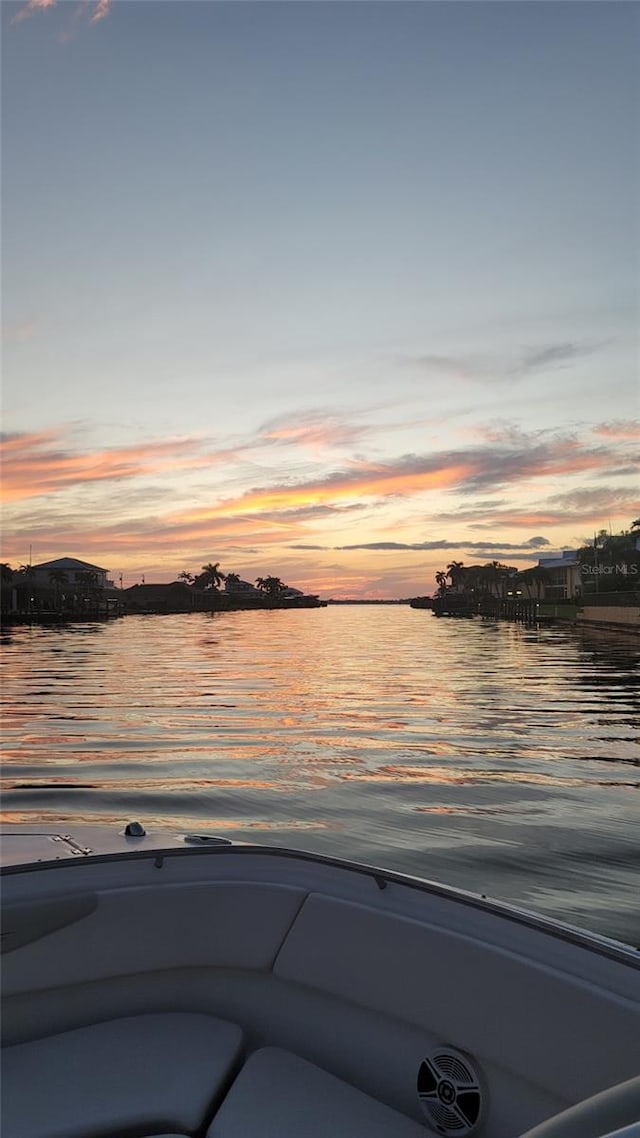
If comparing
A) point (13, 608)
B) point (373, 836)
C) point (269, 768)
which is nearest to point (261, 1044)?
point (373, 836)

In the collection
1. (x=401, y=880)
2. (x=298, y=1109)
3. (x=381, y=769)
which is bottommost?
(x=381, y=769)

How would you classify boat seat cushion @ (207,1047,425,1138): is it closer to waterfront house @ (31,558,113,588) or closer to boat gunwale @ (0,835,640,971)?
boat gunwale @ (0,835,640,971)

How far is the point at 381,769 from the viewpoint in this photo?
11.1 meters

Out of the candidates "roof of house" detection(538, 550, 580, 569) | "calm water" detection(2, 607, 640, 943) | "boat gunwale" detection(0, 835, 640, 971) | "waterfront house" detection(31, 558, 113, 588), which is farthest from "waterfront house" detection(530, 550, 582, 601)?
"boat gunwale" detection(0, 835, 640, 971)

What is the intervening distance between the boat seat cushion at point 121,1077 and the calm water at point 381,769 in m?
3.43

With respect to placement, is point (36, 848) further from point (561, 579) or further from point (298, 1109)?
point (561, 579)

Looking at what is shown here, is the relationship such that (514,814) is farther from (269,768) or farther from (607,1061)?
(607,1061)

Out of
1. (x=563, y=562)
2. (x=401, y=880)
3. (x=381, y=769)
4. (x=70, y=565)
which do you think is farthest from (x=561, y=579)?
(x=401, y=880)

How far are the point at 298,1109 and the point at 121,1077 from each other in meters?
0.57

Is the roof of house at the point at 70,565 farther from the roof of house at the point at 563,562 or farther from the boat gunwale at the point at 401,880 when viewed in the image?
the boat gunwale at the point at 401,880

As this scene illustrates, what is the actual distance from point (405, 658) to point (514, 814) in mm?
27653

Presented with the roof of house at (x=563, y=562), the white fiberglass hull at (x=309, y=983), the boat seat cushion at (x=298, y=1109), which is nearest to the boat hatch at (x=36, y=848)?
the white fiberglass hull at (x=309, y=983)

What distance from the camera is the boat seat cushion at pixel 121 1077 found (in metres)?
2.34

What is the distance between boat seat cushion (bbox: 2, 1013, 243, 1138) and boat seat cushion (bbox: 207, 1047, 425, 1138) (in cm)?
8
